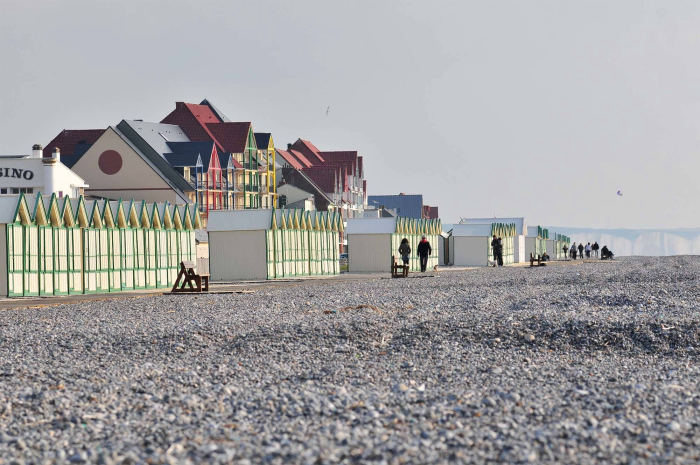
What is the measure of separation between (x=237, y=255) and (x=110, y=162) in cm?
2341

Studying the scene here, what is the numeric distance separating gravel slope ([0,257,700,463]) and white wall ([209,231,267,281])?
16.0m

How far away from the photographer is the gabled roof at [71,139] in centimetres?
5994

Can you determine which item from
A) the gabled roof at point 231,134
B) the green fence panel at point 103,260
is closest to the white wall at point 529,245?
the gabled roof at point 231,134

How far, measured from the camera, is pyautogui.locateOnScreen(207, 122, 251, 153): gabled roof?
66875mm

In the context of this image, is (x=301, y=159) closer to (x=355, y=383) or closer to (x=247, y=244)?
(x=247, y=244)

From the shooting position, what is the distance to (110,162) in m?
55.3

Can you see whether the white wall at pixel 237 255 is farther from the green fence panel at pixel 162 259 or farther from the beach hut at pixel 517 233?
the beach hut at pixel 517 233

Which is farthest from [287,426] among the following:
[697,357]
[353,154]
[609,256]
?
[353,154]

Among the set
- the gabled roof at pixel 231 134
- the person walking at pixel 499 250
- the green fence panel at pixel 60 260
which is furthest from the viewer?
the gabled roof at pixel 231 134

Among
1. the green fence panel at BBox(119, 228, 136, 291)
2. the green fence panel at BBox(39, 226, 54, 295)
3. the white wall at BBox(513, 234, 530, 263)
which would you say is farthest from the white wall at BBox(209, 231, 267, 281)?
the white wall at BBox(513, 234, 530, 263)

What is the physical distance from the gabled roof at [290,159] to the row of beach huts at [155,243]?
34.5 m

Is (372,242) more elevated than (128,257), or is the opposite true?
(372,242)

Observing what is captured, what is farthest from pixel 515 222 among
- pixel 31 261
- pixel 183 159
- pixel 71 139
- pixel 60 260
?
pixel 31 261

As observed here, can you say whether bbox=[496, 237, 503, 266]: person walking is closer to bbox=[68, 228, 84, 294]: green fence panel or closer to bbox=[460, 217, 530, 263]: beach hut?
bbox=[460, 217, 530, 263]: beach hut
